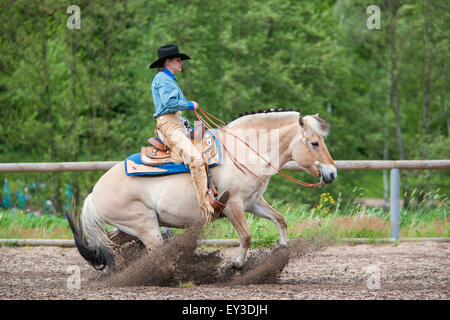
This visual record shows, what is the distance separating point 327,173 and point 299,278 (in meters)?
1.25

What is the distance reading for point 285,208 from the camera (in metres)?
9.62

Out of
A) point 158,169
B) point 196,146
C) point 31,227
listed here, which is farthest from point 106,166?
point 196,146

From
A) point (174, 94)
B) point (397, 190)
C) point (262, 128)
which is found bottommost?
point (397, 190)

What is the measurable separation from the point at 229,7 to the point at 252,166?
12.8m

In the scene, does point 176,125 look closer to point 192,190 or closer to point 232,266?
point 192,190

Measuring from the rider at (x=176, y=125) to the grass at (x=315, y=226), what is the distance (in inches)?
107

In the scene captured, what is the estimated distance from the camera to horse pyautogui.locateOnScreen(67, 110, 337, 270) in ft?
19.0

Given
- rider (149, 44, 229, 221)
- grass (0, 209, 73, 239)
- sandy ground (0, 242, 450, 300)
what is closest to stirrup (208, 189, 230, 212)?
rider (149, 44, 229, 221)

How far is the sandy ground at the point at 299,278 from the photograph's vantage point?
16.2 feet

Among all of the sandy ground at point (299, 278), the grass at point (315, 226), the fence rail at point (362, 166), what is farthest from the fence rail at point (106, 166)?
the sandy ground at point (299, 278)

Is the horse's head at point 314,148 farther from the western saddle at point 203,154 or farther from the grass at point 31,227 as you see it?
the grass at point 31,227
